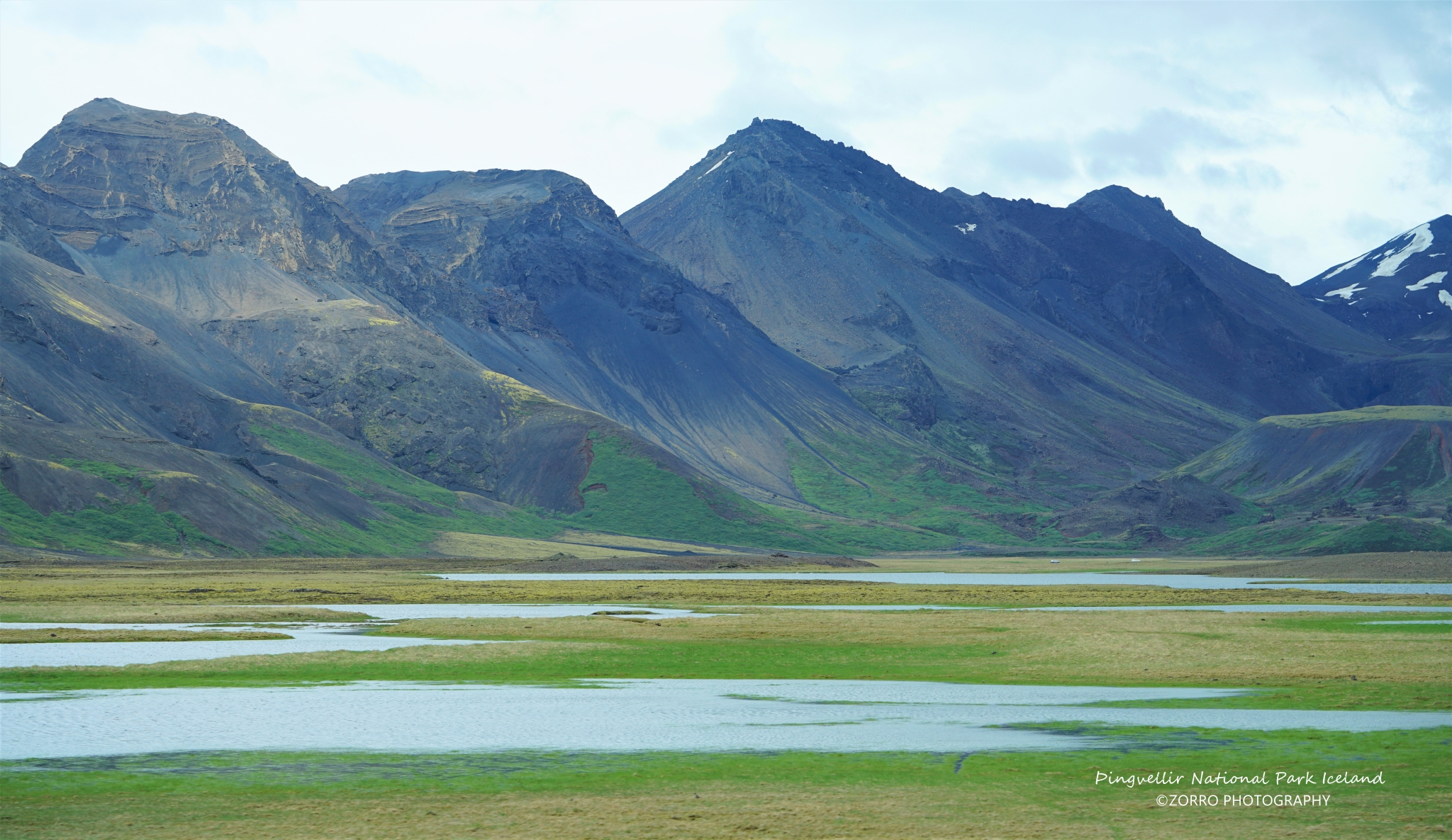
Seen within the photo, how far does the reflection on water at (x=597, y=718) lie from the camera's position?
1405 inches

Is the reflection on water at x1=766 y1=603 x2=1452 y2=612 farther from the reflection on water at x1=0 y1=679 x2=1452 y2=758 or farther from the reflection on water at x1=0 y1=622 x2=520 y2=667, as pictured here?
the reflection on water at x1=0 y1=679 x2=1452 y2=758

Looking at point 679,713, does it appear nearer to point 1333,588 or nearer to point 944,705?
point 944,705

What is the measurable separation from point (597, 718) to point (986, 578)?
122 meters

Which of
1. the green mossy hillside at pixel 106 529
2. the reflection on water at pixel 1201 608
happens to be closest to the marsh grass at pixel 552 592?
the reflection on water at pixel 1201 608

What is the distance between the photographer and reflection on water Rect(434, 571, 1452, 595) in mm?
129125

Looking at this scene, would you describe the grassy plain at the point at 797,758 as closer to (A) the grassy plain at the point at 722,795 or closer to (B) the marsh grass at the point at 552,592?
(A) the grassy plain at the point at 722,795

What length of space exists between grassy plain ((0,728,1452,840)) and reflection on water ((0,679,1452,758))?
1.91 meters

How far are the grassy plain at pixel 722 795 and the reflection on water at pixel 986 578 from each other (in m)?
95.2

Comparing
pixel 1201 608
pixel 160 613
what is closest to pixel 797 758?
pixel 160 613

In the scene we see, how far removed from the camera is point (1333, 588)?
124812mm

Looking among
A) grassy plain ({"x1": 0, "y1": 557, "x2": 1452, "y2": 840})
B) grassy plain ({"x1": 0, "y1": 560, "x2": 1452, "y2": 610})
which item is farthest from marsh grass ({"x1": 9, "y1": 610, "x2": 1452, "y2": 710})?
grassy plain ({"x1": 0, "y1": 560, "x2": 1452, "y2": 610})

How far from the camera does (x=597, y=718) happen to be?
4069cm

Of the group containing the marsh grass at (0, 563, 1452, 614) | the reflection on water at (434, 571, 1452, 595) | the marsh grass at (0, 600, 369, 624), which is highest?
the marsh grass at (0, 600, 369, 624)

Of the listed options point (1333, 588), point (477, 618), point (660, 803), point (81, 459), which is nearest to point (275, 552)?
point (81, 459)
